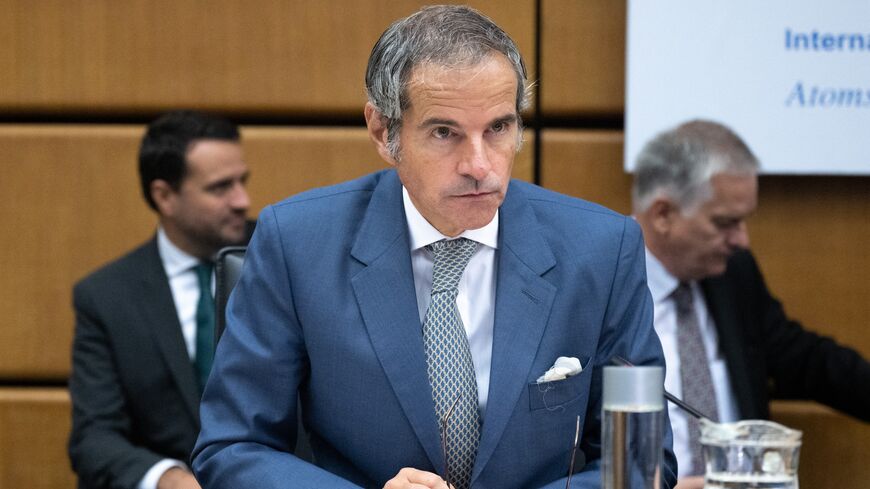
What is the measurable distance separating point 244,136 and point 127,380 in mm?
792

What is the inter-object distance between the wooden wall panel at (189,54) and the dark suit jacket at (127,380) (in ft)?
1.92

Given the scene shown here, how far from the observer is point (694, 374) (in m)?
2.64

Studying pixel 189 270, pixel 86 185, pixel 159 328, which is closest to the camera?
pixel 159 328

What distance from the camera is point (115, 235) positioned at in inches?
128

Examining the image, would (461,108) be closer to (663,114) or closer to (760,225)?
(663,114)

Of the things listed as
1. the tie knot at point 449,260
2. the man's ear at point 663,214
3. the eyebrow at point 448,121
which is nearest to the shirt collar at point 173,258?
the man's ear at point 663,214

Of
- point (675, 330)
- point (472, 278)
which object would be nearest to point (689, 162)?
point (675, 330)

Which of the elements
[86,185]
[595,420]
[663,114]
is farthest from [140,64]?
[595,420]

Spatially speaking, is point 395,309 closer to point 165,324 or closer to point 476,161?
point 476,161

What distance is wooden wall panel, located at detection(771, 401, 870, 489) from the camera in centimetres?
315

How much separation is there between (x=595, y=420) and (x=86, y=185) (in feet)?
6.64

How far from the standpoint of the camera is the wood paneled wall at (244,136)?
3111 mm

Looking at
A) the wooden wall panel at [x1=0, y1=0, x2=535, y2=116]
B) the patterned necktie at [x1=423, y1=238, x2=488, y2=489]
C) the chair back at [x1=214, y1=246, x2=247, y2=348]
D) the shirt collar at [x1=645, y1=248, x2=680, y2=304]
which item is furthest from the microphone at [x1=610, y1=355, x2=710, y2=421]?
the wooden wall panel at [x1=0, y1=0, x2=535, y2=116]

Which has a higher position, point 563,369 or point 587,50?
point 587,50
